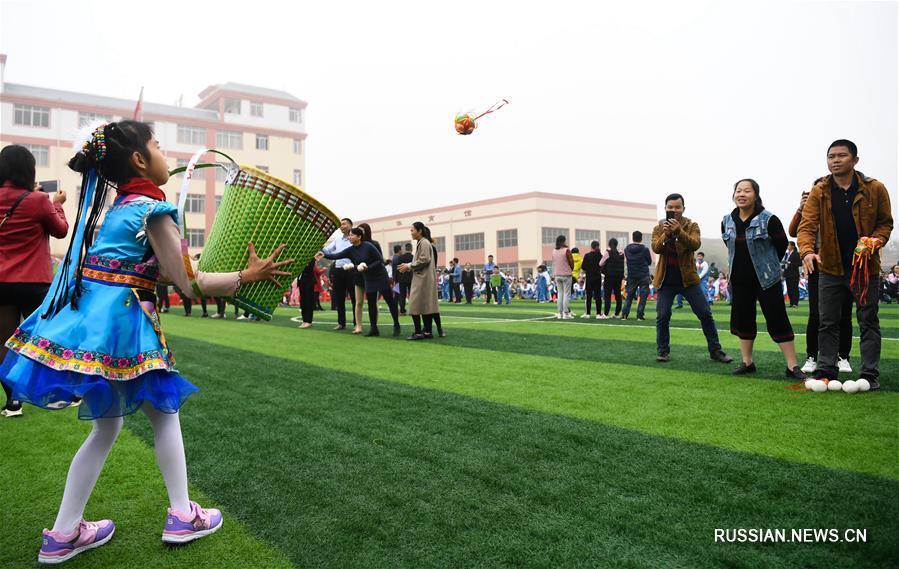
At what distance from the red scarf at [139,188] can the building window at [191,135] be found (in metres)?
57.4

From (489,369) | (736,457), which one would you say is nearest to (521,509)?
(736,457)

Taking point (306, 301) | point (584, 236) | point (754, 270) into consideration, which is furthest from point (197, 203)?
point (754, 270)

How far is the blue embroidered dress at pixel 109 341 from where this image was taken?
2.09 m

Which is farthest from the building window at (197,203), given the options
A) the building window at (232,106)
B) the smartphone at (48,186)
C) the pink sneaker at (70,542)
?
the pink sneaker at (70,542)

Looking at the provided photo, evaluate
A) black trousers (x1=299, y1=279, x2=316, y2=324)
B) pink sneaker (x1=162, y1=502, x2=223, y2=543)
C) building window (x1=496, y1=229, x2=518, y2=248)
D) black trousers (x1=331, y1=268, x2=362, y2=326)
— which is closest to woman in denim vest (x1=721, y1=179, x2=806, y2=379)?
pink sneaker (x1=162, y1=502, x2=223, y2=543)

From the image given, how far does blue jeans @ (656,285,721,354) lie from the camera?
6.32 meters

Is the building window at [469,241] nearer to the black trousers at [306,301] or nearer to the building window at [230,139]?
the building window at [230,139]

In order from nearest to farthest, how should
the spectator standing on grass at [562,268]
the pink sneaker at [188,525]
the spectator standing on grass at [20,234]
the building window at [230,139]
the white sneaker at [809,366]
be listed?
the pink sneaker at [188,525] < the spectator standing on grass at [20,234] < the white sneaker at [809,366] < the spectator standing on grass at [562,268] < the building window at [230,139]

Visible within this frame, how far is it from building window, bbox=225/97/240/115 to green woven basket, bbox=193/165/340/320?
2366 inches

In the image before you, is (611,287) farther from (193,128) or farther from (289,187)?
(193,128)

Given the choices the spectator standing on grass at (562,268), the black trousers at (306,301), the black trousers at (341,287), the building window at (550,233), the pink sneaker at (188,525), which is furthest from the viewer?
the building window at (550,233)

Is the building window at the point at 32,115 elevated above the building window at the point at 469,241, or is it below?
above

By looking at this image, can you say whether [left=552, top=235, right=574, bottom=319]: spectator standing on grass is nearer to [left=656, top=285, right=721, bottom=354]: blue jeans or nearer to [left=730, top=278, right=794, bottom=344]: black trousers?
[left=656, top=285, right=721, bottom=354]: blue jeans

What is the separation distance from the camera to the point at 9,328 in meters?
4.06
